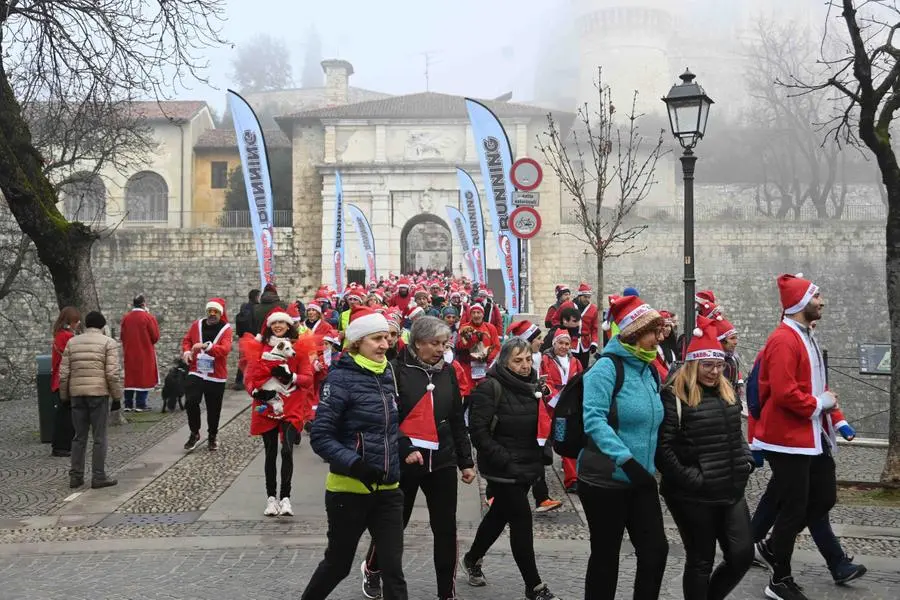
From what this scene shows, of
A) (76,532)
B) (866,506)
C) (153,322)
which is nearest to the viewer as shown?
(76,532)

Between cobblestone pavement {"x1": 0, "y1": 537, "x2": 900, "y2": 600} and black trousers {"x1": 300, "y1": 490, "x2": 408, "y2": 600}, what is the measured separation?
1074 mm

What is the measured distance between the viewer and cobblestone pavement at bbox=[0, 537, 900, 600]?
568 cm

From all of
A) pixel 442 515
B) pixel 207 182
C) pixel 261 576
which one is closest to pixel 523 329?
pixel 442 515

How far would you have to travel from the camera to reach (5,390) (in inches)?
1072

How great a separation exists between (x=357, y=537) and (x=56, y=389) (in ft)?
26.4

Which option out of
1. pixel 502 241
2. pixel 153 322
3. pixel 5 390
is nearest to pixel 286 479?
pixel 153 322

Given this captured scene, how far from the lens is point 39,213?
11914mm

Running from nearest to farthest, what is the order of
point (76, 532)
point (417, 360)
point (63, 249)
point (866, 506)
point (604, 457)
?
point (604, 457)
point (417, 360)
point (76, 532)
point (866, 506)
point (63, 249)

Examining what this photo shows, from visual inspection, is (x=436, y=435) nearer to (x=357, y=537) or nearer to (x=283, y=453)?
(x=357, y=537)

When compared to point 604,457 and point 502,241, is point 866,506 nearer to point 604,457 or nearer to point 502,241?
point 604,457

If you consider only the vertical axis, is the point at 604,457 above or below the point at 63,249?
below

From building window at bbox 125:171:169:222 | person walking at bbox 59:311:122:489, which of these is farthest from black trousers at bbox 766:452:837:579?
building window at bbox 125:171:169:222

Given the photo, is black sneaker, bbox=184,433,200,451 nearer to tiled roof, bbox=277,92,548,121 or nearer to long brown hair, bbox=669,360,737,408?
long brown hair, bbox=669,360,737,408

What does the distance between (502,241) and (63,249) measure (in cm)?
781
